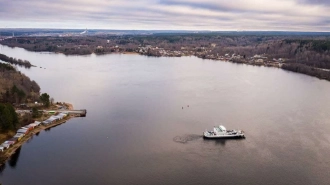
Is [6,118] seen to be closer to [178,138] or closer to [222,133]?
[178,138]

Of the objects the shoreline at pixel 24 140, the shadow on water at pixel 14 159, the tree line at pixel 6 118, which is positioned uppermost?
the tree line at pixel 6 118

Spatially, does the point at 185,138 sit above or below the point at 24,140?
above

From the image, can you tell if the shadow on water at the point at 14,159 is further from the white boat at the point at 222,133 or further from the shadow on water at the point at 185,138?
the white boat at the point at 222,133

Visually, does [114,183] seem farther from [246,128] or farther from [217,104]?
[217,104]

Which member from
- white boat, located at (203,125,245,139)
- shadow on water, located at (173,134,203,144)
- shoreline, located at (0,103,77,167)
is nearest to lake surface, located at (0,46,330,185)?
shadow on water, located at (173,134,203,144)

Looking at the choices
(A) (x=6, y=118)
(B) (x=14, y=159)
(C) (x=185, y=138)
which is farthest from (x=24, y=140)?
(C) (x=185, y=138)

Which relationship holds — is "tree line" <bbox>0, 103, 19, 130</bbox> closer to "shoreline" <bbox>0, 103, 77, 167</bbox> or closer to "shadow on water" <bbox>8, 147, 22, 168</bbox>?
"shoreline" <bbox>0, 103, 77, 167</bbox>

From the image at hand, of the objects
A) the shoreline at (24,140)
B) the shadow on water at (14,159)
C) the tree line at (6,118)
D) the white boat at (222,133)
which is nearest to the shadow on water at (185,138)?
the white boat at (222,133)
